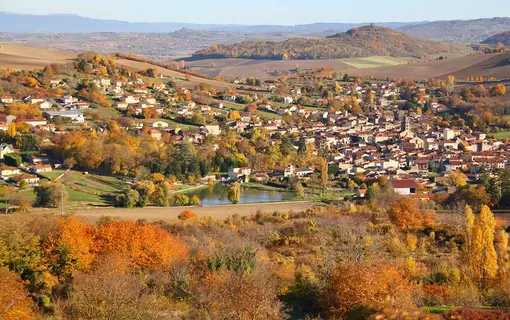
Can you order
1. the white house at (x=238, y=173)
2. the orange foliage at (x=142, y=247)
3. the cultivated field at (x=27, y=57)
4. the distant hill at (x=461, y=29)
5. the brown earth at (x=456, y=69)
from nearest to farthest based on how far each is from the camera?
1. the orange foliage at (x=142, y=247)
2. the white house at (x=238, y=173)
3. the cultivated field at (x=27, y=57)
4. the brown earth at (x=456, y=69)
5. the distant hill at (x=461, y=29)

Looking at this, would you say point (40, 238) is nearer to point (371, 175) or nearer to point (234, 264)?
point (234, 264)

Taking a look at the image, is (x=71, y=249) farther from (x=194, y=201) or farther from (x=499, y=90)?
(x=499, y=90)

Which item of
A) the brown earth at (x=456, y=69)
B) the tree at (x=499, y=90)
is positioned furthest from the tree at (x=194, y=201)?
the brown earth at (x=456, y=69)

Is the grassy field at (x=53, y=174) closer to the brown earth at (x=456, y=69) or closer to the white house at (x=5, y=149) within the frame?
the white house at (x=5, y=149)

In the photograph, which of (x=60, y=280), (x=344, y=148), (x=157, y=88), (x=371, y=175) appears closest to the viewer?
(x=60, y=280)

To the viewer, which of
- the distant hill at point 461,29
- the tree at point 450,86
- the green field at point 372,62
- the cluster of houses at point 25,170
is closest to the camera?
the cluster of houses at point 25,170

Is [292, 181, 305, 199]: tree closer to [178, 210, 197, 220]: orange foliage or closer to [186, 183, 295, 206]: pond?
[186, 183, 295, 206]: pond

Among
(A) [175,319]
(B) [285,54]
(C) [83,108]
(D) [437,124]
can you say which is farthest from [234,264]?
(B) [285,54]

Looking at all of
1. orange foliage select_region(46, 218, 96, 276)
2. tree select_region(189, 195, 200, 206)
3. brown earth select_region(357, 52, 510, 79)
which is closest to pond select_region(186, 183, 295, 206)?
tree select_region(189, 195, 200, 206)
